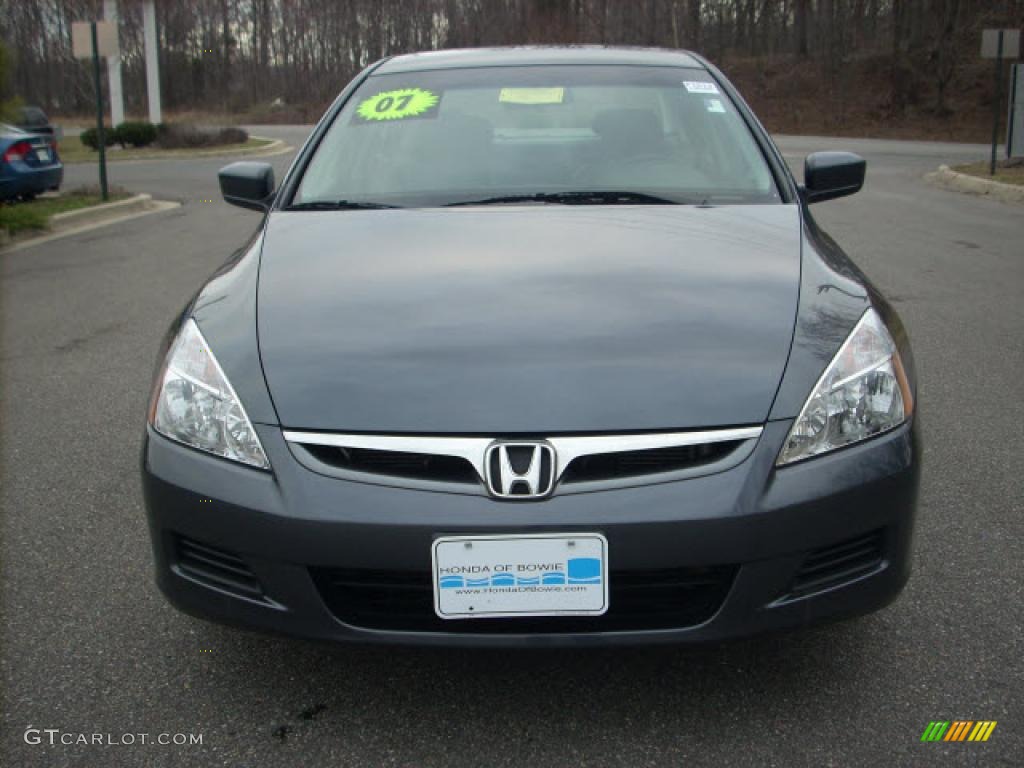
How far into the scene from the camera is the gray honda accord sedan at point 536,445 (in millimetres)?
2043

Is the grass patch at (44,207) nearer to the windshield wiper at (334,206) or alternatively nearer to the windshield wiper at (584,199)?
the windshield wiper at (334,206)

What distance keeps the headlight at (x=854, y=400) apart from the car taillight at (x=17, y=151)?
12578mm

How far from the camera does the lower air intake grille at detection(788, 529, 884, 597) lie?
2.14 m

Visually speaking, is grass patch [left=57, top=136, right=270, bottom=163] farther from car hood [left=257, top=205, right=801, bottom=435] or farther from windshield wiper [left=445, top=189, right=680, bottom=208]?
car hood [left=257, top=205, right=801, bottom=435]

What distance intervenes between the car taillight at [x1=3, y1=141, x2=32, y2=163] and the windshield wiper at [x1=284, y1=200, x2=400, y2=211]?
435 inches

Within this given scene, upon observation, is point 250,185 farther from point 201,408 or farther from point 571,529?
point 571,529

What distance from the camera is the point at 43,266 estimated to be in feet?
30.8

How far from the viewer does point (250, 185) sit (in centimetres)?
366

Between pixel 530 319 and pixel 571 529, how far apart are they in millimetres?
554

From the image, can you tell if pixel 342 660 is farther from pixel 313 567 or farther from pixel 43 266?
pixel 43 266

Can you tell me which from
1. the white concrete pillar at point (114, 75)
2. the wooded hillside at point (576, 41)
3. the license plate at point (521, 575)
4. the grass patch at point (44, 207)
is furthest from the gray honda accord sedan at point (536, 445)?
the wooded hillside at point (576, 41)

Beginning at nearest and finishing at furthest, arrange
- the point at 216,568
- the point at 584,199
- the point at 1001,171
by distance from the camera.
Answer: the point at 216,568
the point at 584,199
the point at 1001,171

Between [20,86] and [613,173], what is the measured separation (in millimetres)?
60597

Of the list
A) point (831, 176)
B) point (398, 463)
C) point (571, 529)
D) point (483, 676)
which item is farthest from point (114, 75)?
point (571, 529)
